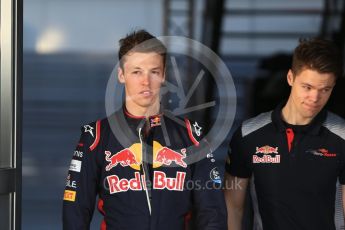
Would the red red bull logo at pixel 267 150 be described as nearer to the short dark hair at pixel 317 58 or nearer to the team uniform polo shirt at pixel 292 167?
the team uniform polo shirt at pixel 292 167

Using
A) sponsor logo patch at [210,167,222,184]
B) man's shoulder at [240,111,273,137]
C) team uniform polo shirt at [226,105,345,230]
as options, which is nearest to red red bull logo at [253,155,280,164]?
team uniform polo shirt at [226,105,345,230]

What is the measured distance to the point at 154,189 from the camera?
2.44m

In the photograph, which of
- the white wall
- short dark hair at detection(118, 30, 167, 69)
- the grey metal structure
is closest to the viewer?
the grey metal structure

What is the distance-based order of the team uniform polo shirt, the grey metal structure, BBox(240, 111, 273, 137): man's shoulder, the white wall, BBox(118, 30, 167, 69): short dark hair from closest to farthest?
the grey metal structure, BBox(118, 30, 167, 69): short dark hair, the team uniform polo shirt, BBox(240, 111, 273, 137): man's shoulder, the white wall

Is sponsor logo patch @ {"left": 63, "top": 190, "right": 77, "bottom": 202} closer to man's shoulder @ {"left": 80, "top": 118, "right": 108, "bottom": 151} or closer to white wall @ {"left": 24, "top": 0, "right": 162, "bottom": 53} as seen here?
man's shoulder @ {"left": 80, "top": 118, "right": 108, "bottom": 151}

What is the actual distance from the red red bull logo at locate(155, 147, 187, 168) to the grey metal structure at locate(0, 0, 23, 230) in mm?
468

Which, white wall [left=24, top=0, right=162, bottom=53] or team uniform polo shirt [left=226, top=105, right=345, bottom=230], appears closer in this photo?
team uniform polo shirt [left=226, top=105, right=345, bottom=230]

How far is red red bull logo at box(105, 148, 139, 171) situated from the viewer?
2.48m

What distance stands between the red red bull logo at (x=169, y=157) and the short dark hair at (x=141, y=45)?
32cm

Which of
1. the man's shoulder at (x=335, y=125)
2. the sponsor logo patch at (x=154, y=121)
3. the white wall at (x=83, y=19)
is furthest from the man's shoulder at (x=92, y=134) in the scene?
the white wall at (x=83, y=19)

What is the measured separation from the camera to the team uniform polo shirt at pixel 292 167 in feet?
8.92

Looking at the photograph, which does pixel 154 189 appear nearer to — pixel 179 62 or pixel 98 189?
pixel 98 189

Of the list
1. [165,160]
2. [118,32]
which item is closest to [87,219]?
[165,160]

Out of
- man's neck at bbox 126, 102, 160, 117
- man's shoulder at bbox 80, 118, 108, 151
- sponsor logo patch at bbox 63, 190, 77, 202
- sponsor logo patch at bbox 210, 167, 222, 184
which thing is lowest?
sponsor logo patch at bbox 63, 190, 77, 202
